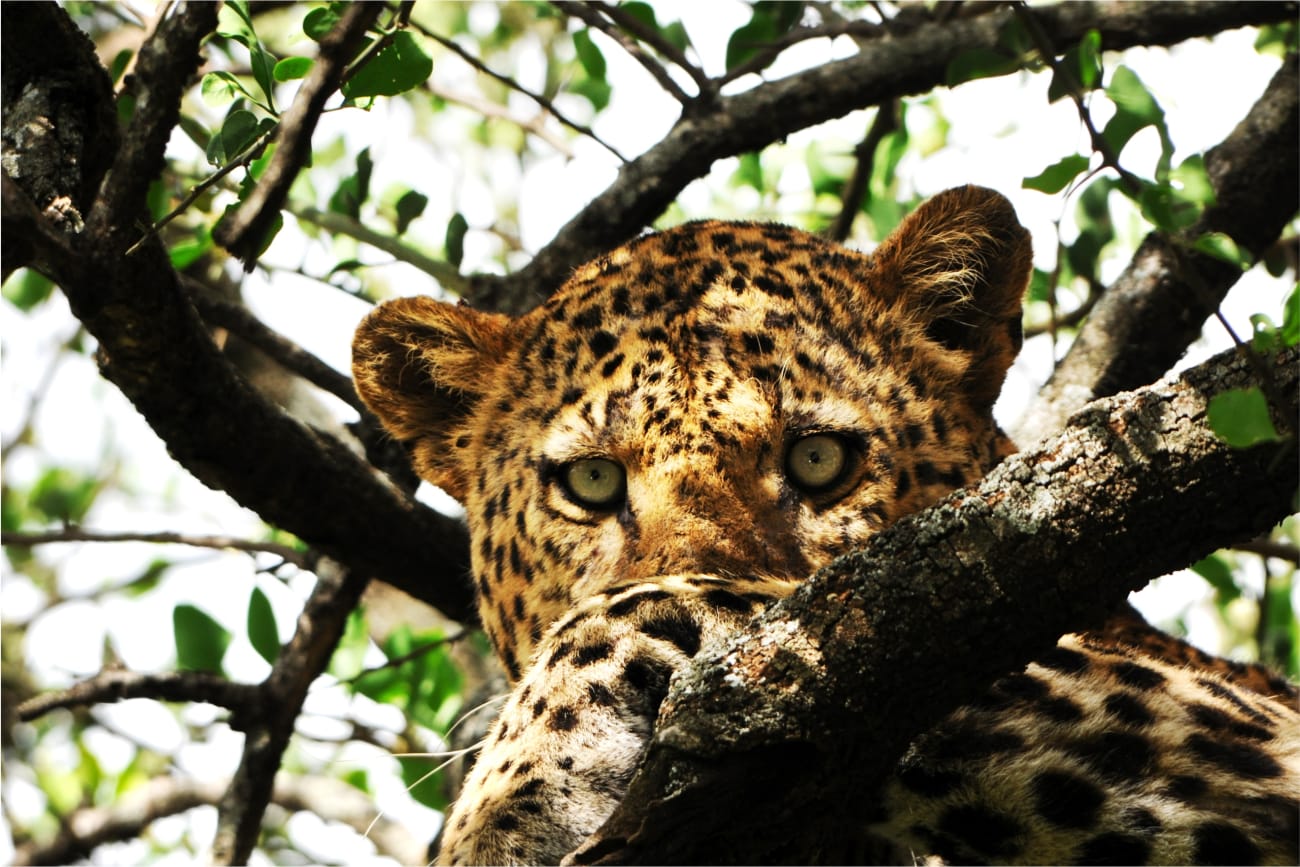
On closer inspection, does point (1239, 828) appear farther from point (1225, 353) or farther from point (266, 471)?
point (266, 471)

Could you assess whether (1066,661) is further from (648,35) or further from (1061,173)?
(648,35)

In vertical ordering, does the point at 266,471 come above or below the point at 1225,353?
above

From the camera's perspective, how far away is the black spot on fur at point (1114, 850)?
342cm

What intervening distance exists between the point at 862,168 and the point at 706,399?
3191 mm

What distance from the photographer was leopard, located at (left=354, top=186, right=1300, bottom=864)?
11.2 feet

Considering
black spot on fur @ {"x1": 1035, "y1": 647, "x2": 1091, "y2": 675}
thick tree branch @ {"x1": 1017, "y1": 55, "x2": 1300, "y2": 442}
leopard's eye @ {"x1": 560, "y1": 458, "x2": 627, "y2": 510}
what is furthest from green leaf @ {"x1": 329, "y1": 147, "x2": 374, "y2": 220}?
black spot on fur @ {"x1": 1035, "y1": 647, "x2": 1091, "y2": 675}

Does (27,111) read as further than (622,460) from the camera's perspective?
No

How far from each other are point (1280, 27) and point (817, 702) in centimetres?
611

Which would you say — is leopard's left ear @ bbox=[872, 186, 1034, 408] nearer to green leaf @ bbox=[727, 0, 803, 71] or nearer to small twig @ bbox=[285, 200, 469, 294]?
green leaf @ bbox=[727, 0, 803, 71]

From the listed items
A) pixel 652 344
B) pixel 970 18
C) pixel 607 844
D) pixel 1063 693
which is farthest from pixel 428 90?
pixel 607 844

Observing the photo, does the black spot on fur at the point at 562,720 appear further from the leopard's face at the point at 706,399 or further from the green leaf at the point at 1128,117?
the green leaf at the point at 1128,117

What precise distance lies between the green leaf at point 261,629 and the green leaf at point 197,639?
210 mm

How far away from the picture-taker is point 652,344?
5133 mm

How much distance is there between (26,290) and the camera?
8875mm
